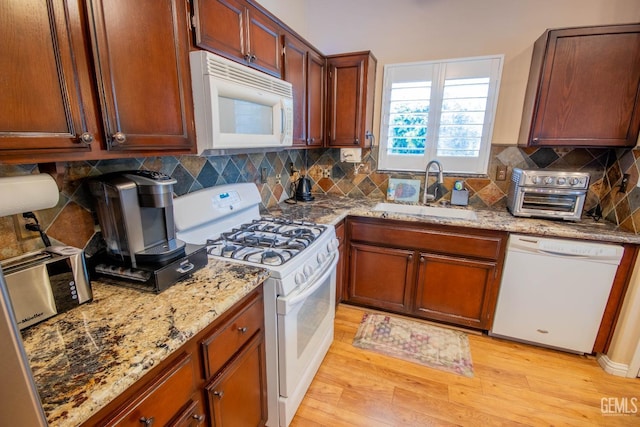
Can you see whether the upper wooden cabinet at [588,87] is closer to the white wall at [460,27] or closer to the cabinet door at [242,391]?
the white wall at [460,27]

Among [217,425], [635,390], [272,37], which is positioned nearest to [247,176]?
[272,37]

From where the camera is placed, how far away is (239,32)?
4.84 feet

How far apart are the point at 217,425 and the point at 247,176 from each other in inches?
59.7

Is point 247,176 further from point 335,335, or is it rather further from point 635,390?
point 635,390

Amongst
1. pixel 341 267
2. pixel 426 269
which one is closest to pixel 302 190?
pixel 341 267

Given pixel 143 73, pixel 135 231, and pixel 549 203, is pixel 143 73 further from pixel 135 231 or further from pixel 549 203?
pixel 549 203

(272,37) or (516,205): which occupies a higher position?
(272,37)

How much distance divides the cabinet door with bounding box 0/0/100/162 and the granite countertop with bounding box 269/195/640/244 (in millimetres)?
1397

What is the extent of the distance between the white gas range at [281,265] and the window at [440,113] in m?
1.33

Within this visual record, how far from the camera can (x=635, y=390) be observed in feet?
5.95

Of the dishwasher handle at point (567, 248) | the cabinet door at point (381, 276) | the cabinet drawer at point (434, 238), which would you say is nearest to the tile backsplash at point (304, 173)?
the dishwasher handle at point (567, 248)

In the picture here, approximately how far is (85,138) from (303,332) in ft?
4.15

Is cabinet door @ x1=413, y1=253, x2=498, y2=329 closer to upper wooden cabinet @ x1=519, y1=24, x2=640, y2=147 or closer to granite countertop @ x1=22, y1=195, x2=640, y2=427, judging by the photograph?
upper wooden cabinet @ x1=519, y1=24, x2=640, y2=147

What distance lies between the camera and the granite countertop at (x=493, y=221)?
1.87 meters
